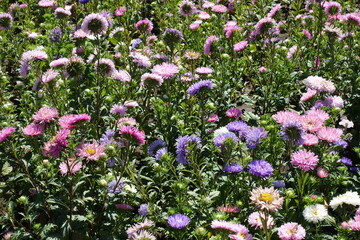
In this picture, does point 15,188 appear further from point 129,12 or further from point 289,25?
point 289,25

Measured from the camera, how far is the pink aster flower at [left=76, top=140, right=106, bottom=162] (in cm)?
233

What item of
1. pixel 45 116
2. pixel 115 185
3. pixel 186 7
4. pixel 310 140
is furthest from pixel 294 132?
pixel 186 7

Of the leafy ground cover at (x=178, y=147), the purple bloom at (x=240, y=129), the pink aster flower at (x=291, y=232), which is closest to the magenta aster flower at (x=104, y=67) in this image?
the leafy ground cover at (x=178, y=147)

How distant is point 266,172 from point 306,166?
250 mm

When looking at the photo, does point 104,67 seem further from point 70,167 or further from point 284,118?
point 284,118

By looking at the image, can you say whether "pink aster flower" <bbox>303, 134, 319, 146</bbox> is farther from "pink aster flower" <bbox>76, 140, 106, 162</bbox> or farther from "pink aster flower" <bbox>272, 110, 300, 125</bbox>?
"pink aster flower" <bbox>76, 140, 106, 162</bbox>

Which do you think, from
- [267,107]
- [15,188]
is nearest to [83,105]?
[15,188]

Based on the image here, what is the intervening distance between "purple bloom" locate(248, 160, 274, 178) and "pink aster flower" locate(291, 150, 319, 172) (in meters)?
0.17

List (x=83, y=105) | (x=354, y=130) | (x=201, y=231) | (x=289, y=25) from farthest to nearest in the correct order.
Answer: (x=289, y=25) → (x=354, y=130) → (x=83, y=105) → (x=201, y=231)

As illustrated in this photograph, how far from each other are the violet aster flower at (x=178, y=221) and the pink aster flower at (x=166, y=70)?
135cm

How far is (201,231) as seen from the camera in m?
2.07

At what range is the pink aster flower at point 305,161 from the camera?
2.45 m

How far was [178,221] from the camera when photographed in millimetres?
2207

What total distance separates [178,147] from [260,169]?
1.89 feet
